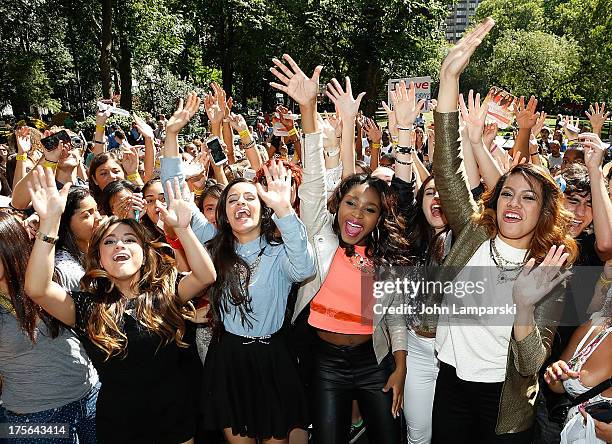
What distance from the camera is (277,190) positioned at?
2.81 metres

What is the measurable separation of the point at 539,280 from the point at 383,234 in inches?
43.1

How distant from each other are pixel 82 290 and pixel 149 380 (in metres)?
0.62

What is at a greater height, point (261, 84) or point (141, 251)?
point (261, 84)

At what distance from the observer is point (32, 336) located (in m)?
2.62

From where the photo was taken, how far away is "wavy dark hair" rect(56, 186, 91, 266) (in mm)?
3436

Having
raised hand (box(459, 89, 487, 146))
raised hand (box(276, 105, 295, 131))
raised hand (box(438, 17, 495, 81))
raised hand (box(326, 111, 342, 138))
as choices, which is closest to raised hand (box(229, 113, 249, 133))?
raised hand (box(326, 111, 342, 138))

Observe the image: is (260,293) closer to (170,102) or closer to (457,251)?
(457,251)

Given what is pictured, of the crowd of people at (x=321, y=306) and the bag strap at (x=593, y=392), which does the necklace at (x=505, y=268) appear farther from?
the bag strap at (x=593, y=392)

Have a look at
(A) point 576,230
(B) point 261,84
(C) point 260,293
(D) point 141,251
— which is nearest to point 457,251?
(C) point 260,293

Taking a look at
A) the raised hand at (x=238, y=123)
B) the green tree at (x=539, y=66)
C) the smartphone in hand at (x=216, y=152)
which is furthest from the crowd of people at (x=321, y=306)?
the green tree at (x=539, y=66)

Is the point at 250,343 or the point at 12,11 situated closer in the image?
the point at 250,343

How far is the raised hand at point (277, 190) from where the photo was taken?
A: 274cm

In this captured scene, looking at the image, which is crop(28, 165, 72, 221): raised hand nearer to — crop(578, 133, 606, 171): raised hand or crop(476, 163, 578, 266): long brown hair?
crop(476, 163, 578, 266): long brown hair

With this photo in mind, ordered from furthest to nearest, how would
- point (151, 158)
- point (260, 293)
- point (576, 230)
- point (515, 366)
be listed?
point (151, 158) < point (576, 230) < point (260, 293) < point (515, 366)
